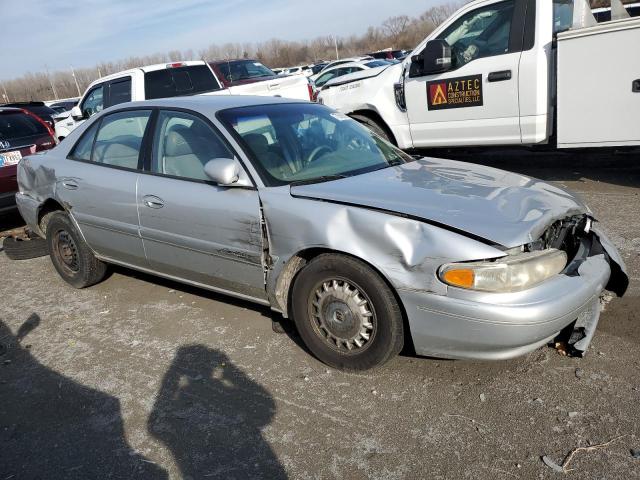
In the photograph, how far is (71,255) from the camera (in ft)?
16.1

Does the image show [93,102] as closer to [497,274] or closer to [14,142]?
[14,142]

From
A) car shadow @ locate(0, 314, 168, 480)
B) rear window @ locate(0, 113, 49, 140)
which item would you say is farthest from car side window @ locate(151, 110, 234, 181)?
rear window @ locate(0, 113, 49, 140)

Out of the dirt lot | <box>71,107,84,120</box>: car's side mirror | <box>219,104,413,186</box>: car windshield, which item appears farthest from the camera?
<box>71,107,84,120</box>: car's side mirror

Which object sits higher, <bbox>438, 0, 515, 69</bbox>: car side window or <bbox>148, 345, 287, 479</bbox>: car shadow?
<bbox>438, 0, 515, 69</bbox>: car side window

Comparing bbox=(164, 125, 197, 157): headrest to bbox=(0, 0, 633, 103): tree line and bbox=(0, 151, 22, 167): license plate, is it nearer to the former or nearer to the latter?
bbox=(0, 151, 22, 167): license plate

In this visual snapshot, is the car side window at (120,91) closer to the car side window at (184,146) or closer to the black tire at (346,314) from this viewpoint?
the car side window at (184,146)

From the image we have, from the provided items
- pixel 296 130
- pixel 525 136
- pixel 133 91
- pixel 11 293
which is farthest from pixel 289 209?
pixel 133 91

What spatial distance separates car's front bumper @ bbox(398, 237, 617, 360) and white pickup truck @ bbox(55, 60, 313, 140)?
6.90 meters

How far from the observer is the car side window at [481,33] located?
6.39 m

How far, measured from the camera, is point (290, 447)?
106 inches

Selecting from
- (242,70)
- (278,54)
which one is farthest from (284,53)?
(242,70)

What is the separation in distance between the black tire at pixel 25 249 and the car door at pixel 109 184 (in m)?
1.52

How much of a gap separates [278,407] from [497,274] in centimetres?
134

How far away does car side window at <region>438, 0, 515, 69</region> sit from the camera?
639cm
